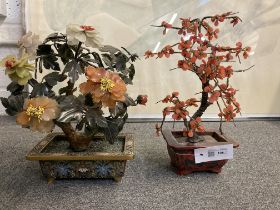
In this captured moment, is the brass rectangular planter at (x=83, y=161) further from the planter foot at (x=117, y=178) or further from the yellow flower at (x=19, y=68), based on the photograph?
the yellow flower at (x=19, y=68)

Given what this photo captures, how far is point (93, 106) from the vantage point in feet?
2.52

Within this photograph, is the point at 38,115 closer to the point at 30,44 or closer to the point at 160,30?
the point at 30,44

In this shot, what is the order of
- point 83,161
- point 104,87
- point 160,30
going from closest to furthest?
point 104,87 → point 83,161 → point 160,30

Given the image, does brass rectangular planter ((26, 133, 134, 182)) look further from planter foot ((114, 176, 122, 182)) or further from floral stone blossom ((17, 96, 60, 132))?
floral stone blossom ((17, 96, 60, 132))

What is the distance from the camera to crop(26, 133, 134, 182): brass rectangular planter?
82cm

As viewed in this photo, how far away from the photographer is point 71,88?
34.5 inches

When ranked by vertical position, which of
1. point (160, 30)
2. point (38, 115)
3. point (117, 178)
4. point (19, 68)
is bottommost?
point (117, 178)

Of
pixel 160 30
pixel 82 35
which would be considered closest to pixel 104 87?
pixel 82 35

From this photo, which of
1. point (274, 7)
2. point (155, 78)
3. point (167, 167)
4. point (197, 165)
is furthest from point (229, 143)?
point (274, 7)

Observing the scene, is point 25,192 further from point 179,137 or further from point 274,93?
point 274,93

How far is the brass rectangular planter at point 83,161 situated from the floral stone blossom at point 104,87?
196 millimetres

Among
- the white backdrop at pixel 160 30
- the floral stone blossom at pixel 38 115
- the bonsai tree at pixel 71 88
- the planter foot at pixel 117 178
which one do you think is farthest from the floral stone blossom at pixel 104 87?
the white backdrop at pixel 160 30

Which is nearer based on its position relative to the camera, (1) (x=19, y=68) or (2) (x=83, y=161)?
(1) (x=19, y=68)

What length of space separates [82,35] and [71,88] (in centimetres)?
21
